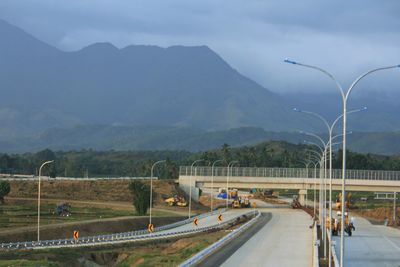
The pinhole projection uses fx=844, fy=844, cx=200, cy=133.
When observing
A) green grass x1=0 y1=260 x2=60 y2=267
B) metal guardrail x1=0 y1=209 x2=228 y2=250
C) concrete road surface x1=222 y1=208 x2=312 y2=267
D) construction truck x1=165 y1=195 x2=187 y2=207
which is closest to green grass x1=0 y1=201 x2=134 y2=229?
metal guardrail x1=0 y1=209 x2=228 y2=250

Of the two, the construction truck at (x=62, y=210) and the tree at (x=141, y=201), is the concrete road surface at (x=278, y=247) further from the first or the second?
the construction truck at (x=62, y=210)

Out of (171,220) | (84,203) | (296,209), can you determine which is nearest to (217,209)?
(296,209)

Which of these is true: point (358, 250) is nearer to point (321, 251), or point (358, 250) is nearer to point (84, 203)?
point (321, 251)

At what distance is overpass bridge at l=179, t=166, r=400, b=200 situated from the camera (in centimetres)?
15325

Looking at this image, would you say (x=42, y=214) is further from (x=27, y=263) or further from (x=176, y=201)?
(x=27, y=263)

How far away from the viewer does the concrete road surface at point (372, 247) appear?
67250 mm

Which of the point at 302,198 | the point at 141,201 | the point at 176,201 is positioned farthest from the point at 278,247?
the point at 302,198

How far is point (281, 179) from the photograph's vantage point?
509ft

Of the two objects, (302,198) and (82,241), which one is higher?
(302,198)

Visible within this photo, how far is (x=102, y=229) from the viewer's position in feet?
306

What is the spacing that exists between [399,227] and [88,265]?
7336cm

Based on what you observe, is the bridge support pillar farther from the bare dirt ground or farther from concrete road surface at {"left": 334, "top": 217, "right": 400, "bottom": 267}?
concrete road surface at {"left": 334, "top": 217, "right": 400, "bottom": 267}

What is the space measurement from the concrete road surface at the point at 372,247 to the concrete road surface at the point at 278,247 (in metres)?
3.68

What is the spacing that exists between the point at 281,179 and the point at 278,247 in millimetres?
82482
